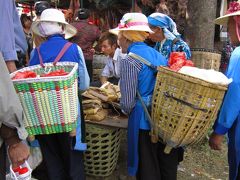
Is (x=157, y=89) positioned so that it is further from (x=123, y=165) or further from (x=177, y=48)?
(x=123, y=165)

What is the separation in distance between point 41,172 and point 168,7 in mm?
4374

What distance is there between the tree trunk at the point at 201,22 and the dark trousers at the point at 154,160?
223 centimetres

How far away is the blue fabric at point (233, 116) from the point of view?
238 centimetres

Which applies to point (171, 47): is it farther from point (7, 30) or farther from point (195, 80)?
point (7, 30)

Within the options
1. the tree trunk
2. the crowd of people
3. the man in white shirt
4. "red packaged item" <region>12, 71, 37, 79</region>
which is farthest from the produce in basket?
the tree trunk

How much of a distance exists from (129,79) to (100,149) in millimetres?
1093

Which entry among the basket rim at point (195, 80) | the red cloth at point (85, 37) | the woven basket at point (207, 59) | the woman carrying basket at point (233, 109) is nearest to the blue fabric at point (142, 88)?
the basket rim at point (195, 80)

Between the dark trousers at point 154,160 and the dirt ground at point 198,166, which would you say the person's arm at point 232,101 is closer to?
the dark trousers at point 154,160

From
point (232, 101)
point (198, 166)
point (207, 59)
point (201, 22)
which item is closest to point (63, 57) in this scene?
point (232, 101)

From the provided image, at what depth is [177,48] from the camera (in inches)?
147

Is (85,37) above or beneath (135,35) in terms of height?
beneath

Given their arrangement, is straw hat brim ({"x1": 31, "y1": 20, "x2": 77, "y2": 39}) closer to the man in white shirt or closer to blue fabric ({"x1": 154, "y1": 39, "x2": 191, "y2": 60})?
blue fabric ({"x1": 154, "y1": 39, "x2": 191, "y2": 60})

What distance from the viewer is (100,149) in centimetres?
353

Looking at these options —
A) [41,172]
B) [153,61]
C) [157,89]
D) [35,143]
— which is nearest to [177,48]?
[153,61]
